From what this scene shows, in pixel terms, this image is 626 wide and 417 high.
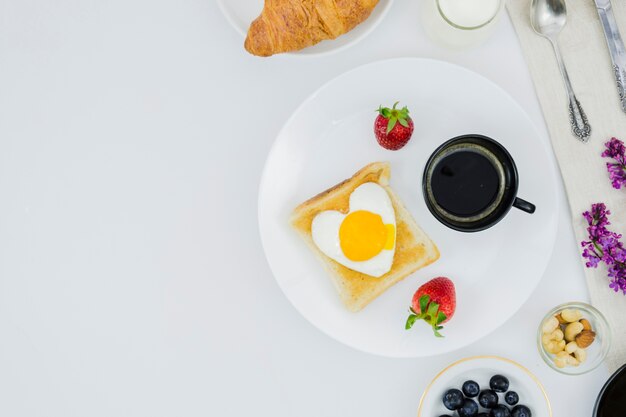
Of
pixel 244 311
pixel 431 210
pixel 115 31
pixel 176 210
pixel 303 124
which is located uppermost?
pixel 115 31

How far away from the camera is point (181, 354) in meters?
1.71

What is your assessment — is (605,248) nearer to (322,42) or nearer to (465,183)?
(465,183)

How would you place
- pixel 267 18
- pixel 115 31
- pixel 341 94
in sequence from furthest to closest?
pixel 115 31 < pixel 341 94 < pixel 267 18

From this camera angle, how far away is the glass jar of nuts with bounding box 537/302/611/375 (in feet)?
5.09

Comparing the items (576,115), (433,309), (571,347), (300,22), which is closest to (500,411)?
(571,347)

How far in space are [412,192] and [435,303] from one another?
0.93 ft

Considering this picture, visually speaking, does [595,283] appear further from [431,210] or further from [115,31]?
[115,31]

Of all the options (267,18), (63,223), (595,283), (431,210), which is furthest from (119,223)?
(595,283)

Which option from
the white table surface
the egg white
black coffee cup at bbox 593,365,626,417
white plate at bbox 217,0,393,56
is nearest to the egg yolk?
the egg white

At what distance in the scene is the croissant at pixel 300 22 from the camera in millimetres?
1421

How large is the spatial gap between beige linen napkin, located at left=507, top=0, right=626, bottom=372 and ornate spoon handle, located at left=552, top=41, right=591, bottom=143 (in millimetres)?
12

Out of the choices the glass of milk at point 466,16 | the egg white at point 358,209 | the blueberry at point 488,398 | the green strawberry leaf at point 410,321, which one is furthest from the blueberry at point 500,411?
the glass of milk at point 466,16

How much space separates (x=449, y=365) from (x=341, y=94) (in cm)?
73

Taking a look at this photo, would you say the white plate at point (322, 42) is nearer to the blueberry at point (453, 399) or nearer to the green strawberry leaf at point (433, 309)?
the green strawberry leaf at point (433, 309)
